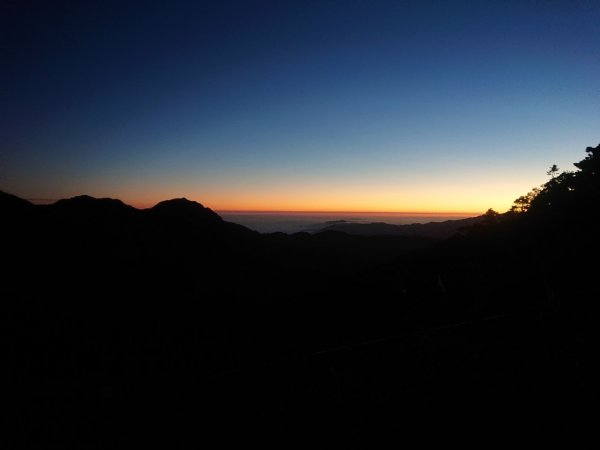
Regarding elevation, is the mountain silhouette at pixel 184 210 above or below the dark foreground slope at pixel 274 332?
above

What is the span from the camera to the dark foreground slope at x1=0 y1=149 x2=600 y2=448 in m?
5.61

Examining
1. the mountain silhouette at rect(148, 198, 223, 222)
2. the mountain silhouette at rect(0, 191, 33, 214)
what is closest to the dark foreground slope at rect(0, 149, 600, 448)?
the mountain silhouette at rect(0, 191, 33, 214)

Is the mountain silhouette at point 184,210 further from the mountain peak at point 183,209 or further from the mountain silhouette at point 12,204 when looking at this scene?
the mountain silhouette at point 12,204

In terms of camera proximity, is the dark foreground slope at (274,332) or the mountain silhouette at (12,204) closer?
the dark foreground slope at (274,332)

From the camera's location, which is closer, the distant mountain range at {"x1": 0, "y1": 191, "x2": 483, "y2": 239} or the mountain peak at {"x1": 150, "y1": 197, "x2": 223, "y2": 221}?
the distant mountain range at {"x1": 0, "y1": 191, "x2": 483, "y2": 239}

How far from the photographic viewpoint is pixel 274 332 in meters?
35.2

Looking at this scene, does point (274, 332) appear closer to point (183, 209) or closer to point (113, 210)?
point (113, 210)

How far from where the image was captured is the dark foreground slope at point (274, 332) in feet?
18.4

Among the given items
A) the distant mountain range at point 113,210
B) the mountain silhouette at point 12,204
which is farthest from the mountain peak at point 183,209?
the mountain silhouette at point 12,204

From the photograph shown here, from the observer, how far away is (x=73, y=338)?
36.2 meters

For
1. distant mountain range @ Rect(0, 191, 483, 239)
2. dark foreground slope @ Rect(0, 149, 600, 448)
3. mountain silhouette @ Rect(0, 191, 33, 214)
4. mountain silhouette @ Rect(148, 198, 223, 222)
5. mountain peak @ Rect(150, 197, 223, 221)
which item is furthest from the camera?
mountain peak @ Rect(150, 197, 223, 221)

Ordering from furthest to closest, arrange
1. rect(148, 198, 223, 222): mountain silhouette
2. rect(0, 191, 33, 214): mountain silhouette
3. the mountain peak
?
the mountain peak
rect(148, 198, 223, 222): mountain silhouette
rect(0, 191, 33, 214): mountain silhouette

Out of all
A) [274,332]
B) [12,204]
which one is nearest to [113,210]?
[12,204]

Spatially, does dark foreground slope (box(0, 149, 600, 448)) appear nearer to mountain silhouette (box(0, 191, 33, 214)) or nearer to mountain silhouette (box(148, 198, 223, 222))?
mountain silhouette (box(0, 191, 33, 214))
